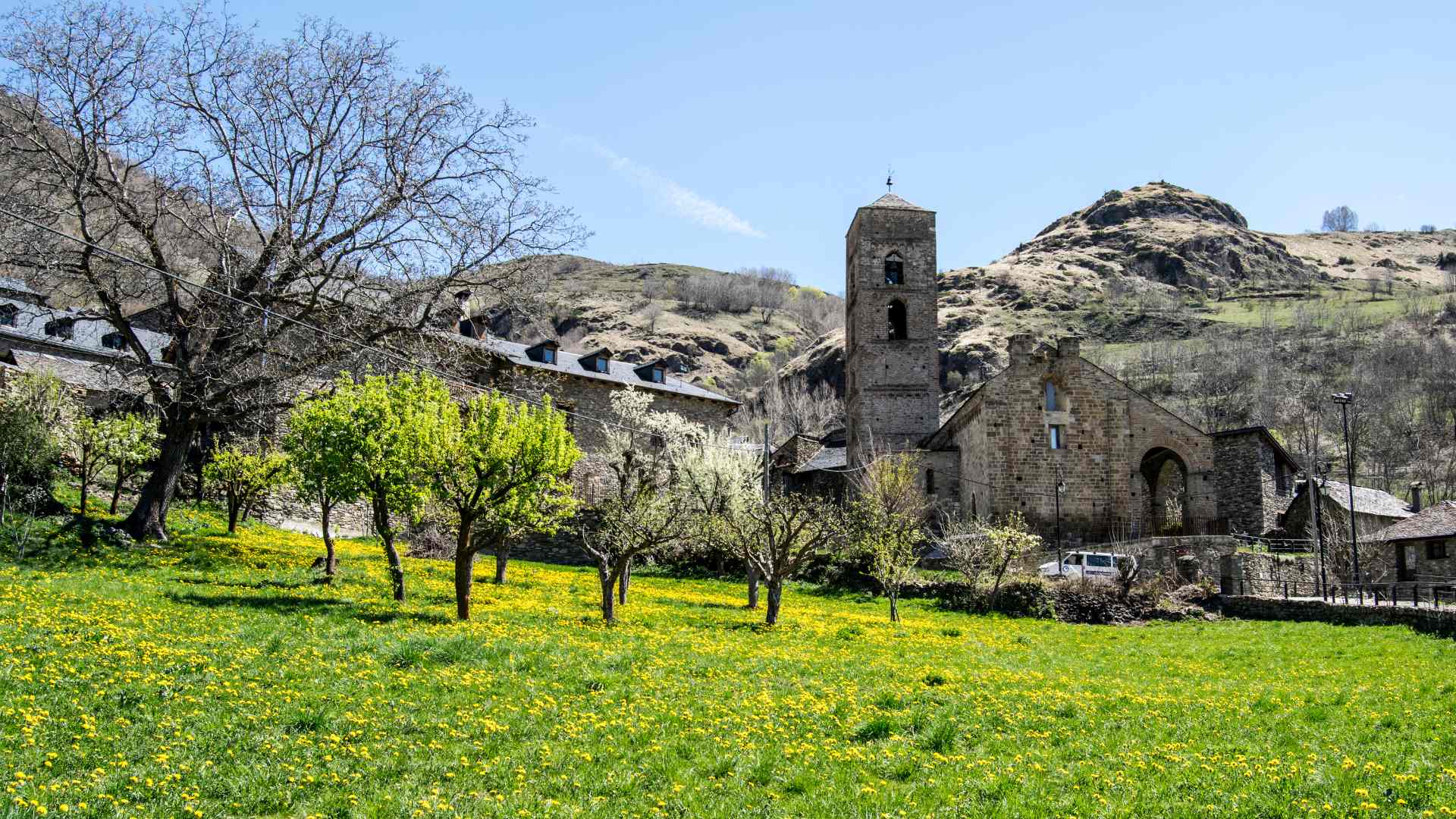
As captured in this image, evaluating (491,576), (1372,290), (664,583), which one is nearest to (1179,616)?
(664,583)

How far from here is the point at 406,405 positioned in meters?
20.1

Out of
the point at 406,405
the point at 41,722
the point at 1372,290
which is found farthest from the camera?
the point at 1372,290

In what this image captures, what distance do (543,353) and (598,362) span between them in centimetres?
381

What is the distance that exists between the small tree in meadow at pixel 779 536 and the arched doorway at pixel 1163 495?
1876 centimetres

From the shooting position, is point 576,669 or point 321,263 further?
point 321,263

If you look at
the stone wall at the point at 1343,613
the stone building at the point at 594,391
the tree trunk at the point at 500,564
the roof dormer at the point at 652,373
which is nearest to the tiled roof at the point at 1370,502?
the stone wall at the point at 1343,613

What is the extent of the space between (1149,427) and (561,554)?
91.6ft

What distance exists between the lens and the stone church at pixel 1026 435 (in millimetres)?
44000

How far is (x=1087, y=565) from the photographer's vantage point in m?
35.5

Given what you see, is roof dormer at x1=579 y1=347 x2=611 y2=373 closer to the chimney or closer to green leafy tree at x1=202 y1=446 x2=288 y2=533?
the chimney

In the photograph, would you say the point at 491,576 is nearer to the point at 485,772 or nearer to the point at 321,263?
the point at 321,263

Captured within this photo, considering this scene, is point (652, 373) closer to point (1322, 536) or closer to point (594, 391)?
point (594, 391)

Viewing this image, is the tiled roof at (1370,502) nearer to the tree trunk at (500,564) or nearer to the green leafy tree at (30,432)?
the tree trunk at (500,564)

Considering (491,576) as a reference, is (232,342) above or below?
above
